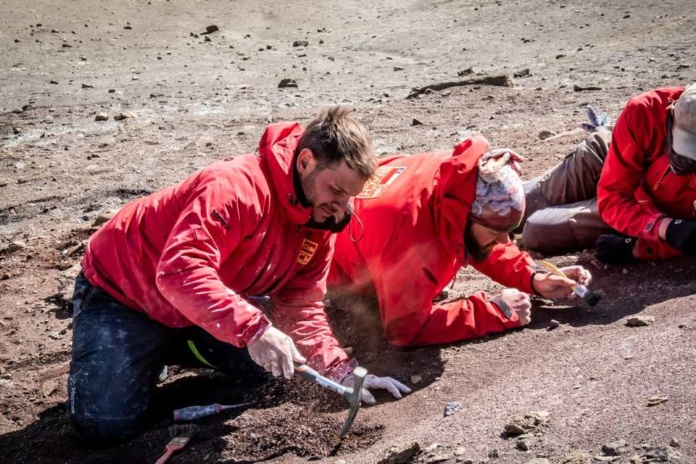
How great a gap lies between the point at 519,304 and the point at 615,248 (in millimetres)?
916

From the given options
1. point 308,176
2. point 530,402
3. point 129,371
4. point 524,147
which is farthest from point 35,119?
point 530,402

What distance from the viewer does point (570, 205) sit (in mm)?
5266

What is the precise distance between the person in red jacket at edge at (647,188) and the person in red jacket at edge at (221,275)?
1.62 m

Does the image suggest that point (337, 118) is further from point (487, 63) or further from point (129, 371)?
point (487, 63)

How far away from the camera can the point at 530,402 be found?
3195mm

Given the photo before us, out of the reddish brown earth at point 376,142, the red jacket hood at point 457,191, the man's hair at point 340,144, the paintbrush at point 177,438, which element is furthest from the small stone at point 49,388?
the red jacket hood at point 457,191

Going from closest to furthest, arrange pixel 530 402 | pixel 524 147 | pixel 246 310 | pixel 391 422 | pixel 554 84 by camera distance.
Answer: pixel 246 310 → pixel 530 402 → pixel 391 422 → pixel 524 147 → pixel 554 84

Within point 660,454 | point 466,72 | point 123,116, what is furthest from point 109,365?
point 466,72

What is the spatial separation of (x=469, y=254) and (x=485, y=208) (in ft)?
1.02

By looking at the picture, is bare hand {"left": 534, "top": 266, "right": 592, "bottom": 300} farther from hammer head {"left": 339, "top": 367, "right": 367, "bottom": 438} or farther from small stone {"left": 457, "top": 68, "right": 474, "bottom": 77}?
small stone {"left": 457, "top": 68, "right": 474, "bottom": 77}

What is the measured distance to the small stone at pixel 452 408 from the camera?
11.3ft

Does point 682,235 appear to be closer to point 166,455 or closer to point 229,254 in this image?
point 229,254

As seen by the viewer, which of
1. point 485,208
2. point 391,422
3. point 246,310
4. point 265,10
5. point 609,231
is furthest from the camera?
point 265,10

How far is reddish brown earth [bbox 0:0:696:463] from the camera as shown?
3295 mm
